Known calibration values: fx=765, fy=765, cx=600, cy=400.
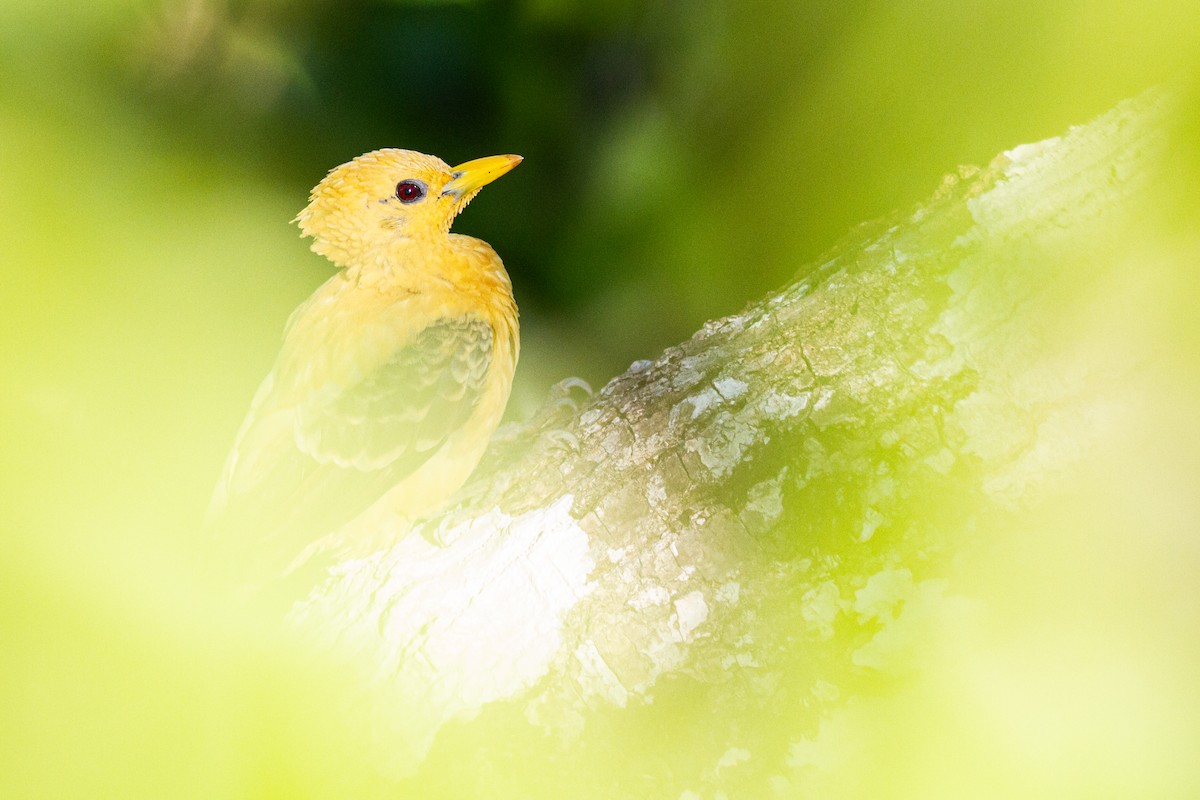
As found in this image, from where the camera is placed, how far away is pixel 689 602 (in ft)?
2.80

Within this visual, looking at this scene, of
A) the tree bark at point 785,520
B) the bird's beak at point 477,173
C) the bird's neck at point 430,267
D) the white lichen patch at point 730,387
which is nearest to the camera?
the tree bark at point 785,520

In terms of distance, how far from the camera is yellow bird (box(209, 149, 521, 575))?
45.6 inches

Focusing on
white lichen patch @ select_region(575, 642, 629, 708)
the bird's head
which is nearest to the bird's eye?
the bird's head

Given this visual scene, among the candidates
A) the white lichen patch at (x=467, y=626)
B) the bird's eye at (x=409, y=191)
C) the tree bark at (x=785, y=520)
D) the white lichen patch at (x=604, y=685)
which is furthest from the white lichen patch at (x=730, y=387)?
the bird's eye at (x=409, y=191)

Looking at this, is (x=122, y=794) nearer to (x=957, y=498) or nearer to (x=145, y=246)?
(x=145, y=246)

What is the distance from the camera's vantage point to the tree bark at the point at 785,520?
2.53 ft

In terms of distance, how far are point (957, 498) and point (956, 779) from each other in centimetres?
28

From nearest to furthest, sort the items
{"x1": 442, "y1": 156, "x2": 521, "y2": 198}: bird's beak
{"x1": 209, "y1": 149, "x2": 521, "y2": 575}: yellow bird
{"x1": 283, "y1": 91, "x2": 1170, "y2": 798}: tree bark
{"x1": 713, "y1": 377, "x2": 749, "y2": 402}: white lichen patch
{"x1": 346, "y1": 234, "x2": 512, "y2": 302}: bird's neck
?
{"x1": 283, "y1": 91, "x2": 1170, "y2": 798}: tree bark
{"x1": 713, "y1": 377, "x2": 749, "y2": 402}: white lichen patch
{"x1": 442, "y1": 156, "x2": 521, "y2": 198}: bird's beak
{"x1": 209, "y1": 149, "x2": 521, "y2": 575}: yellow bird
{"x1": 346, "y1": 234, "x2": 512, "y2": 302}: bird's neck

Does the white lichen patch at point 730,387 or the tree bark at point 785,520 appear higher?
the white lichen patch at point 730,387

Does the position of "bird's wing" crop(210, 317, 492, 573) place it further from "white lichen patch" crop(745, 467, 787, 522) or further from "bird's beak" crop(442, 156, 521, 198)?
"white lichen patch" crop(745, 467, 787, 522)

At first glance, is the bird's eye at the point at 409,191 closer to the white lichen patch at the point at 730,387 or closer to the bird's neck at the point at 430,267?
the bird's neck at the point at 430,267

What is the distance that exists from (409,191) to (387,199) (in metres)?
0.04

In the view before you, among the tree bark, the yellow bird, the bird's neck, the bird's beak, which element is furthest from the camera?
the bird's neck

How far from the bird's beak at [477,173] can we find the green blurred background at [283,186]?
0.02m
